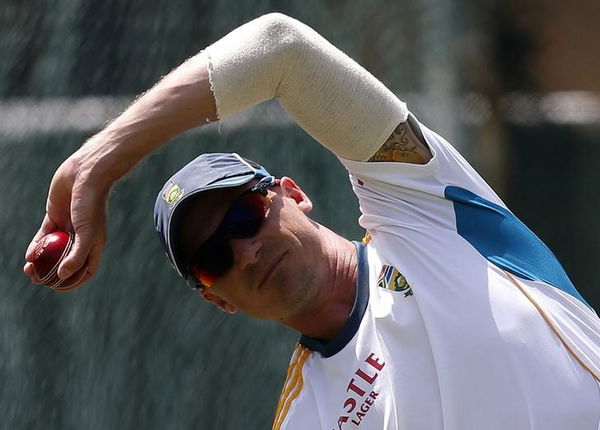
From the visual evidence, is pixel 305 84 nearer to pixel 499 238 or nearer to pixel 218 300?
pixel 499 238

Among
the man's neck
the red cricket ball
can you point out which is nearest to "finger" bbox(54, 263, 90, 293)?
the red cricket ball

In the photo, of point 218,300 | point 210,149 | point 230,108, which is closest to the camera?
point 230,108

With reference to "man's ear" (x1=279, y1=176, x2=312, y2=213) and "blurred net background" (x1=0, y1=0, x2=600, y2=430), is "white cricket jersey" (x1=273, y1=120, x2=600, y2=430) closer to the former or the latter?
"man's ear" (x1=279, y1=176, x2=312, y2=213)

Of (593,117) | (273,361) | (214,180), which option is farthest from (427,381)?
(593,117)

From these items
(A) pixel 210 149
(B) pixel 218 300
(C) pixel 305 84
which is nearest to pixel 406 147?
(C) pixel 305 84

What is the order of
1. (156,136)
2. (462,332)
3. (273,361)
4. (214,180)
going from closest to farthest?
(156,136)
(462,332)
(214,180)
(273,361)

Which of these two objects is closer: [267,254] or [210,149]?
[267,254]

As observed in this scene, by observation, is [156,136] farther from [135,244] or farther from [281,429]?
[135,244]

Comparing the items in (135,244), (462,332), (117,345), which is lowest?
(117,345)

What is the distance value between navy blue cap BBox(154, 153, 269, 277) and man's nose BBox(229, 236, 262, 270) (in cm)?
11

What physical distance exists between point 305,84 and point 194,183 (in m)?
0.37

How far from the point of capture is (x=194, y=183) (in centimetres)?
219

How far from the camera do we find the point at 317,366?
2.22 meters

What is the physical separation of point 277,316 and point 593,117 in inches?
89.3
